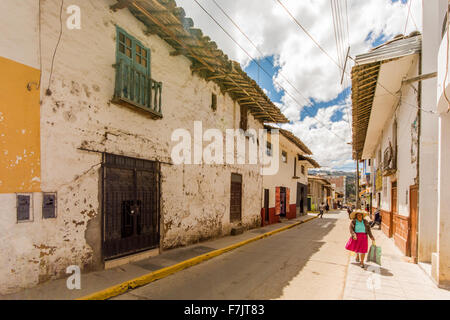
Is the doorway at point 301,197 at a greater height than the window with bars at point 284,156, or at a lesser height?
lesser

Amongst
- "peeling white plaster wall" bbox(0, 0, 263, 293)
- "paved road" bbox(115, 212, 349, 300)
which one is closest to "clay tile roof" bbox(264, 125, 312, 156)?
"paved road" bbox(115, 212, 349, 300)

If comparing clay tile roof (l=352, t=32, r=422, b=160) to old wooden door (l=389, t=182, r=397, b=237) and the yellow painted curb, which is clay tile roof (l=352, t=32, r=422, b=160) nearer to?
old wooden door (l=389, t=182, r=397, b=237)

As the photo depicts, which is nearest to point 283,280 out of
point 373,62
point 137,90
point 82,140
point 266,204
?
point 82,140

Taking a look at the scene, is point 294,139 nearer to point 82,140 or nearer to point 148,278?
point 148,278

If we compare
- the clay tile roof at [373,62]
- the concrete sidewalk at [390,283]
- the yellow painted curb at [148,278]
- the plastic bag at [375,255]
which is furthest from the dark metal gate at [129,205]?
the clay tile roof at [373,62]

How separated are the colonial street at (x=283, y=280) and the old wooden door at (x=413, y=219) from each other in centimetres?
44

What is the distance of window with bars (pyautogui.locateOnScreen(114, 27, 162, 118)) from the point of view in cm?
619

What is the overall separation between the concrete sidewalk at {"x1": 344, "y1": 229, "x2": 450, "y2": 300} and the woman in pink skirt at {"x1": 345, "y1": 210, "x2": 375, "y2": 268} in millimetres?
421

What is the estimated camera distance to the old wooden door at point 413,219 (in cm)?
728

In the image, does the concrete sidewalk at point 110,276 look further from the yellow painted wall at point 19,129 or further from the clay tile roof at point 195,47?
the clay tile roof at point 195,47

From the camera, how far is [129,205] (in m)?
6.64
